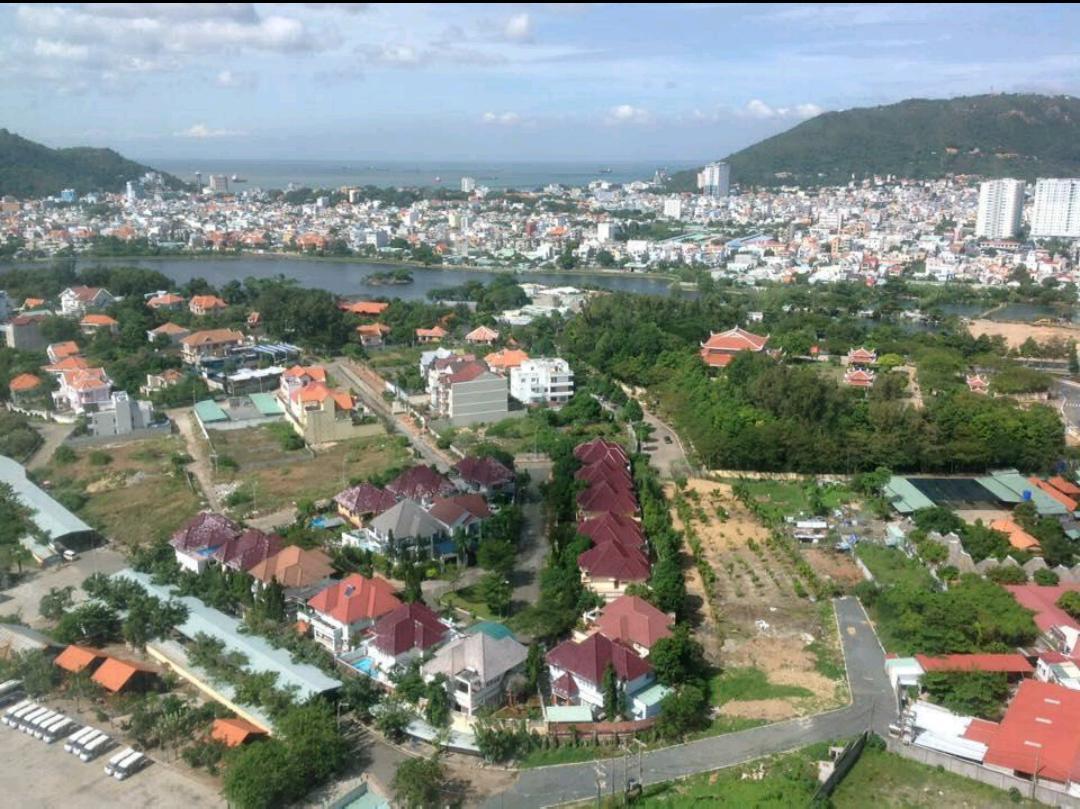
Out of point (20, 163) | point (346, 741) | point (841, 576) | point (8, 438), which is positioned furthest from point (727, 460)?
point (20, 163)

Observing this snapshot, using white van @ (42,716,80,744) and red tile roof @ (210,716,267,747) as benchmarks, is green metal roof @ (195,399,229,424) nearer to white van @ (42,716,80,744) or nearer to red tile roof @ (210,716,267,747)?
white van @ (42,716,80,744)

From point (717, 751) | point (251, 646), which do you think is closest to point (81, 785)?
point (251, 646)

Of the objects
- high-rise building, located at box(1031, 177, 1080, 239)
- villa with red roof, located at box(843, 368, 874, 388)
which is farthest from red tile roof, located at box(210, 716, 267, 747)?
high-rise building, located at box(1031, 177, 1080, 239)

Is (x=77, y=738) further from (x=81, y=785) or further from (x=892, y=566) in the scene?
(x=892, y=566)

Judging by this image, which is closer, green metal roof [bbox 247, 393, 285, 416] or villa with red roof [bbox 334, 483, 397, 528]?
villa with red roof [bbox 334, 483, 397, 528]

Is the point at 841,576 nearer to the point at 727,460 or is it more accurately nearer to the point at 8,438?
the point at 727,460
